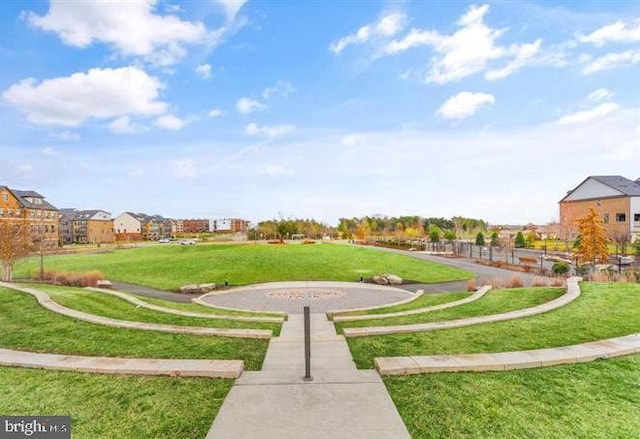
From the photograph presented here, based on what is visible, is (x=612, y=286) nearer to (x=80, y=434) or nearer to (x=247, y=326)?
(x=247, y=326)

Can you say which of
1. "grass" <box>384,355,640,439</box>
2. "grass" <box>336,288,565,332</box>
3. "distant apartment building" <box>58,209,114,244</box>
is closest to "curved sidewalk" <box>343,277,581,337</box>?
"grass" <box>336,288,565,332</box>

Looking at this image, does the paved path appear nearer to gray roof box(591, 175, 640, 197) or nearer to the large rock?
the large rock

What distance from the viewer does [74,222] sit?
94.1 meters

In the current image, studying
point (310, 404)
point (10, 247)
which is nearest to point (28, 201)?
point (10, 247)

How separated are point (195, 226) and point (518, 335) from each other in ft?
588

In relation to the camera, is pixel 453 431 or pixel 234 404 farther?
pixel 234 404

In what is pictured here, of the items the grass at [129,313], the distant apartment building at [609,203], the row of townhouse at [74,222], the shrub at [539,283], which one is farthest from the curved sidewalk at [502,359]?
the distant apartment building at [609,203]

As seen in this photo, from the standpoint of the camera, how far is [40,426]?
4.98 m

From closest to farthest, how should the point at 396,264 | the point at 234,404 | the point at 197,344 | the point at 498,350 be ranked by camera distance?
1. the point at 234,404
2. the point at 498,350
3. the point at 197,344
4. the point at 396,264

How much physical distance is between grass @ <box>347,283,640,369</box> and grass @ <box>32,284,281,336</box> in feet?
10.4

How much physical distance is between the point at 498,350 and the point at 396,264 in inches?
951

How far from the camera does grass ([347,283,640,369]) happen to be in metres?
7.80

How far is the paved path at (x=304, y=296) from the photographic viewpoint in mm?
16219

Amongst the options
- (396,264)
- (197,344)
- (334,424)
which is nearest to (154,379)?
(197,344)
